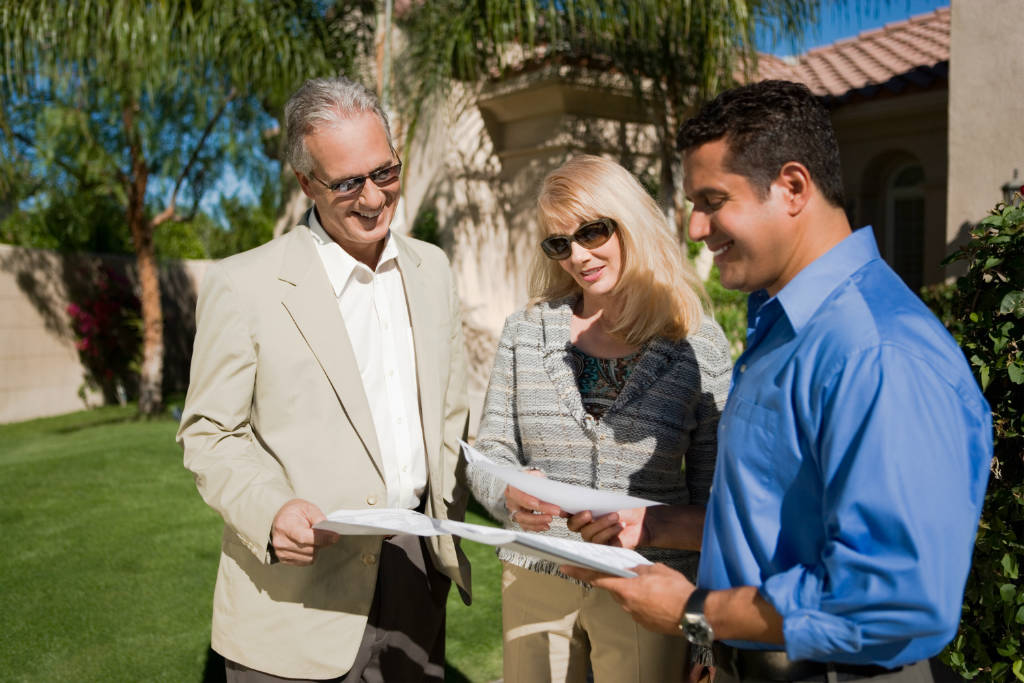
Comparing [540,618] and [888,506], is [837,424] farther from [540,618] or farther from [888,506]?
[540,618]

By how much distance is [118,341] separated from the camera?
13.7 metres

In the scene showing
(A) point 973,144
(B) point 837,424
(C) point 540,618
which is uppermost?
(A) point 973,144

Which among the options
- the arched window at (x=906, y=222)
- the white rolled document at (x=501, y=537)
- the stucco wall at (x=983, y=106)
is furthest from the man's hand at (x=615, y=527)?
the arched window at (x=906, y=222)

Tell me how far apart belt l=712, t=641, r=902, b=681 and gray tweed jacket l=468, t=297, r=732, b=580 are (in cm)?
68

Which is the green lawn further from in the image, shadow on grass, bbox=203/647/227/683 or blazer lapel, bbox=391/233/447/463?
blazer lapel, bbox=391/233/447/463

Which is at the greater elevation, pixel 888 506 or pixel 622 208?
pixel 622 208

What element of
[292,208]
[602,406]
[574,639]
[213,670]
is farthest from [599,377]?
[292,208]

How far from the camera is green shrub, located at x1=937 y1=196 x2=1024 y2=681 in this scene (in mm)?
2666

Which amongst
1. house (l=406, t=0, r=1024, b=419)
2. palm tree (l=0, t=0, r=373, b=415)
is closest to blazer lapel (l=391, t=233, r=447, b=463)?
house (l=406, t=0, r=1024, b=419)

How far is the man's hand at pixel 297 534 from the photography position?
6.20ft

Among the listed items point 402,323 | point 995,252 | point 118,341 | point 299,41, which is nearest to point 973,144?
point 995,252

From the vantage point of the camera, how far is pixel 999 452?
9.06 ft

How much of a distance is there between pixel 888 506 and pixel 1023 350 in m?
1.86

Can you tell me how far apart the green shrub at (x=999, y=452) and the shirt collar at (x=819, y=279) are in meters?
1.55
